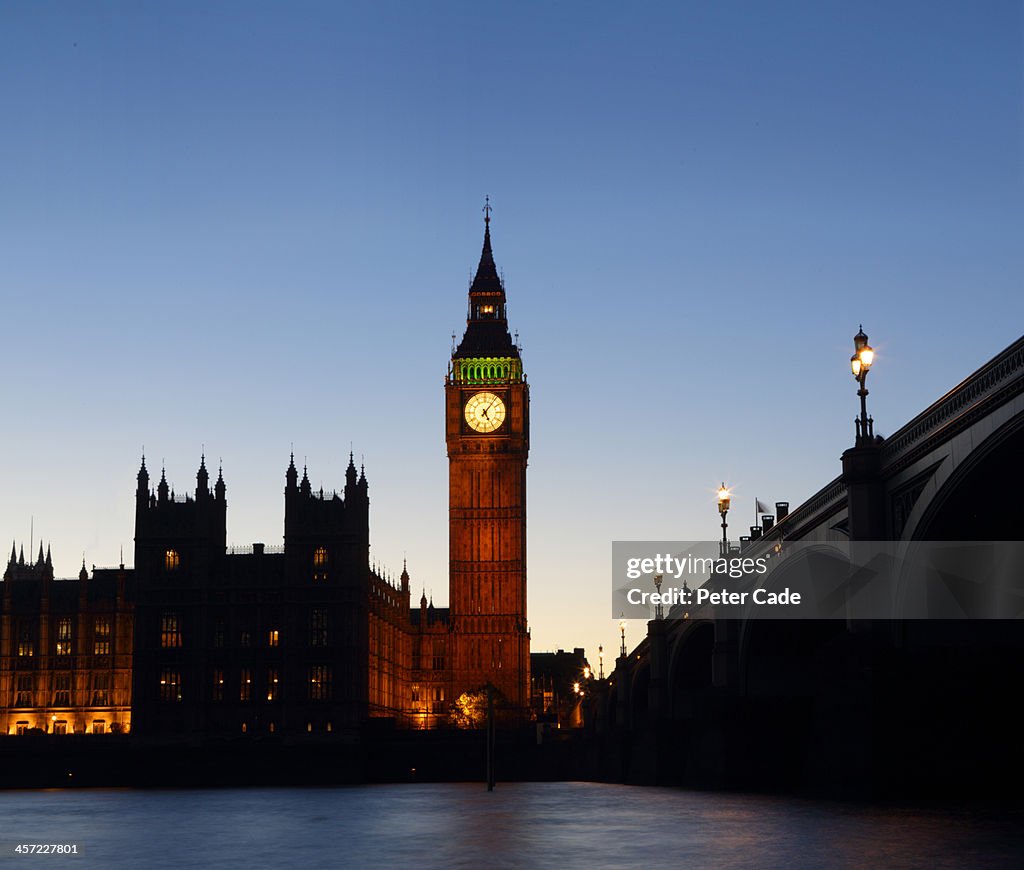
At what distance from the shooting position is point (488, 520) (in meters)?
169

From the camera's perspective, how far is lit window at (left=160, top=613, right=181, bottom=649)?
131000 mm

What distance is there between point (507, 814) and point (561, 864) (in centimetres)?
1957

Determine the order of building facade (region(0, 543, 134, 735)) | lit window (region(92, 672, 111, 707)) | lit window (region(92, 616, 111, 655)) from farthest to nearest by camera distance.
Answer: lit window (region(92, 616, 111, 655)) → lit window (region(92, 672, 111, 707)) → building facade (region(0, 543, 134, 735))

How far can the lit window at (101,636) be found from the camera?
477 ft

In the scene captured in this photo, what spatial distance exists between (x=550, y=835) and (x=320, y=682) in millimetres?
100911

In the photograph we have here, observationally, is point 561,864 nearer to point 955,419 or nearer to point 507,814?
point 955,419

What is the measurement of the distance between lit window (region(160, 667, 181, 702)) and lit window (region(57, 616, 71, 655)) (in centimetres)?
1952

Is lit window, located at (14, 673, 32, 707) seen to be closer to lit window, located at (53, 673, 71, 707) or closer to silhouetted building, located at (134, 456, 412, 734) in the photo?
lit window, located at (53, 673, 71, 707)

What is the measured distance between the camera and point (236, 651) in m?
130

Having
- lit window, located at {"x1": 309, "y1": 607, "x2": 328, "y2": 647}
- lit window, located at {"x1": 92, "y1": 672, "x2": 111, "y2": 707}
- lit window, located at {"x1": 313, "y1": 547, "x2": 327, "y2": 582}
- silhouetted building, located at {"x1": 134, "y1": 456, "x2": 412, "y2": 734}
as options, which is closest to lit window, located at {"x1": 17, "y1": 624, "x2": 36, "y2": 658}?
lit window, located at {"x1": 92, "y1": 672, "x2": 111, "y2": 707}

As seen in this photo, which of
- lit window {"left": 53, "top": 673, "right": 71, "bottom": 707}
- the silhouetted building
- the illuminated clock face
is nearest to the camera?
the silhouetted building

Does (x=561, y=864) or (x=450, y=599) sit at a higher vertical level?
(x=450, y=599)

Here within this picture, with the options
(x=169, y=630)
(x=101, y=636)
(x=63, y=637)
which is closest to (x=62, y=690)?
(x=63, y=637)

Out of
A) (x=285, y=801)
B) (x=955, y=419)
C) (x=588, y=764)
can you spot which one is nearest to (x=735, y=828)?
(x=955, y=419)
